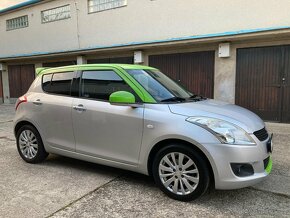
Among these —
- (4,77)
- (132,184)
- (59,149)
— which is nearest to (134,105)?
(132,184)

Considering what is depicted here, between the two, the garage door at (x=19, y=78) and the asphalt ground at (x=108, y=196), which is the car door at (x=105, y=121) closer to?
the asphalt ground at (x=108, y=196)

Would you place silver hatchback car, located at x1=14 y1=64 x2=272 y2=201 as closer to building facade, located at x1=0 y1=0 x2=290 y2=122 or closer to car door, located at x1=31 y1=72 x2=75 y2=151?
car door, located at x1=31 y1=72 x2=75 y2=151

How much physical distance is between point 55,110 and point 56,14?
12.2m

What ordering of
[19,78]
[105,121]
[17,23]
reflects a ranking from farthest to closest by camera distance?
[17,23] < [19,78] < [105,121]

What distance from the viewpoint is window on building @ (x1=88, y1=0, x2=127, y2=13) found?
1225 centimetres

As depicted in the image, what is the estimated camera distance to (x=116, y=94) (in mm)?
3594

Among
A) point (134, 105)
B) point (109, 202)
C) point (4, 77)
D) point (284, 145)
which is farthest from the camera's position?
point (4, 77)

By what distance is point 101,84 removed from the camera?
405 centimetres

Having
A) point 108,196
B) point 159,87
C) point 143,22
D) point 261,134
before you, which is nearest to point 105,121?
point 159,87

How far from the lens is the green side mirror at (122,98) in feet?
11.6

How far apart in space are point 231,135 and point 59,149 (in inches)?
108

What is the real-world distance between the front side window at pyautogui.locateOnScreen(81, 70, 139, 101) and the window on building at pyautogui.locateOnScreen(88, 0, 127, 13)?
8.87 meters

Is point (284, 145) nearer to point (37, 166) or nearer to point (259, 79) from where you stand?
point (259, 79)

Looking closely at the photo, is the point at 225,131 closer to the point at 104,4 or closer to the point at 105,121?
the point at 105,121
